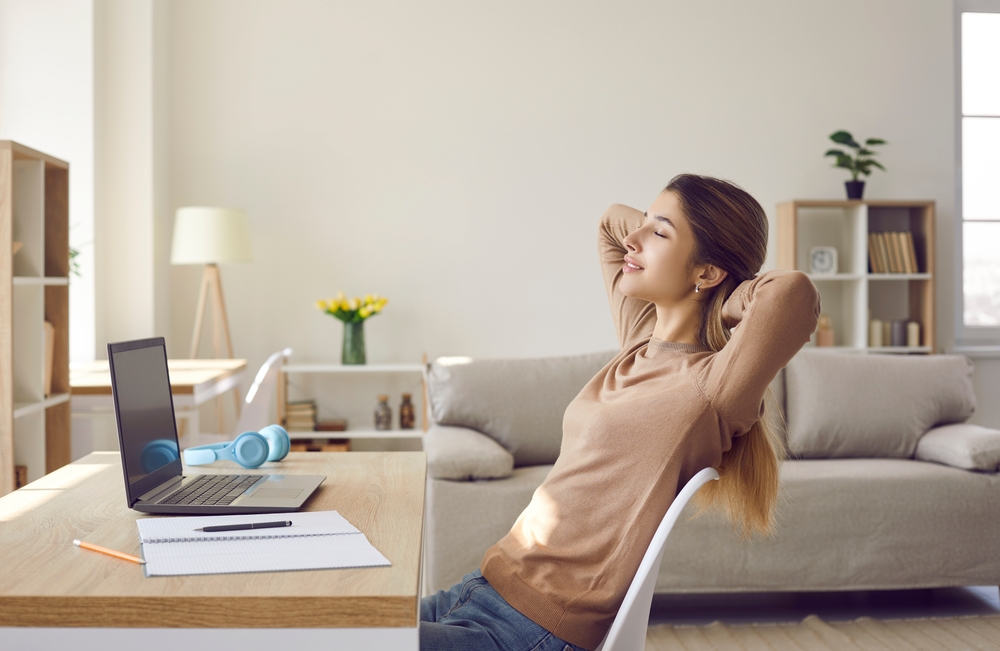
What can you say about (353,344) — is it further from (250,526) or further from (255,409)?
(250,526)

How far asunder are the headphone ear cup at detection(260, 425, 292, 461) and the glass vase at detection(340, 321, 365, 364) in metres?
2.58

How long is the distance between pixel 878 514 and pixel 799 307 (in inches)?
76.7

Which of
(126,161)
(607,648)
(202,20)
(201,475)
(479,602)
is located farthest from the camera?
(202,20)

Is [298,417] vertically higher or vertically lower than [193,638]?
lower

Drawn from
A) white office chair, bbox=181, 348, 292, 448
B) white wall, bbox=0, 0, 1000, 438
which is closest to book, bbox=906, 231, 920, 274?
white wall, bbox=0, 0, 1000, 438

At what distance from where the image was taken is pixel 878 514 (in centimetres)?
276

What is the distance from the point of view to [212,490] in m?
1.29

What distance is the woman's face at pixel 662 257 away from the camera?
1.35 m

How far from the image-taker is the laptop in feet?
3.84

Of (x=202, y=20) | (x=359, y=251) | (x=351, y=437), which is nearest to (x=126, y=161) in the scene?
(x=202, y=20)

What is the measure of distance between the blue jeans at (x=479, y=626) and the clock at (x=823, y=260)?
150 inches

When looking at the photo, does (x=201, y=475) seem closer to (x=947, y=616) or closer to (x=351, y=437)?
(x=947, y=616)

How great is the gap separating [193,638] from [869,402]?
2.95 metres

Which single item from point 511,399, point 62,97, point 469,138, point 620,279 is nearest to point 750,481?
point 620,279
